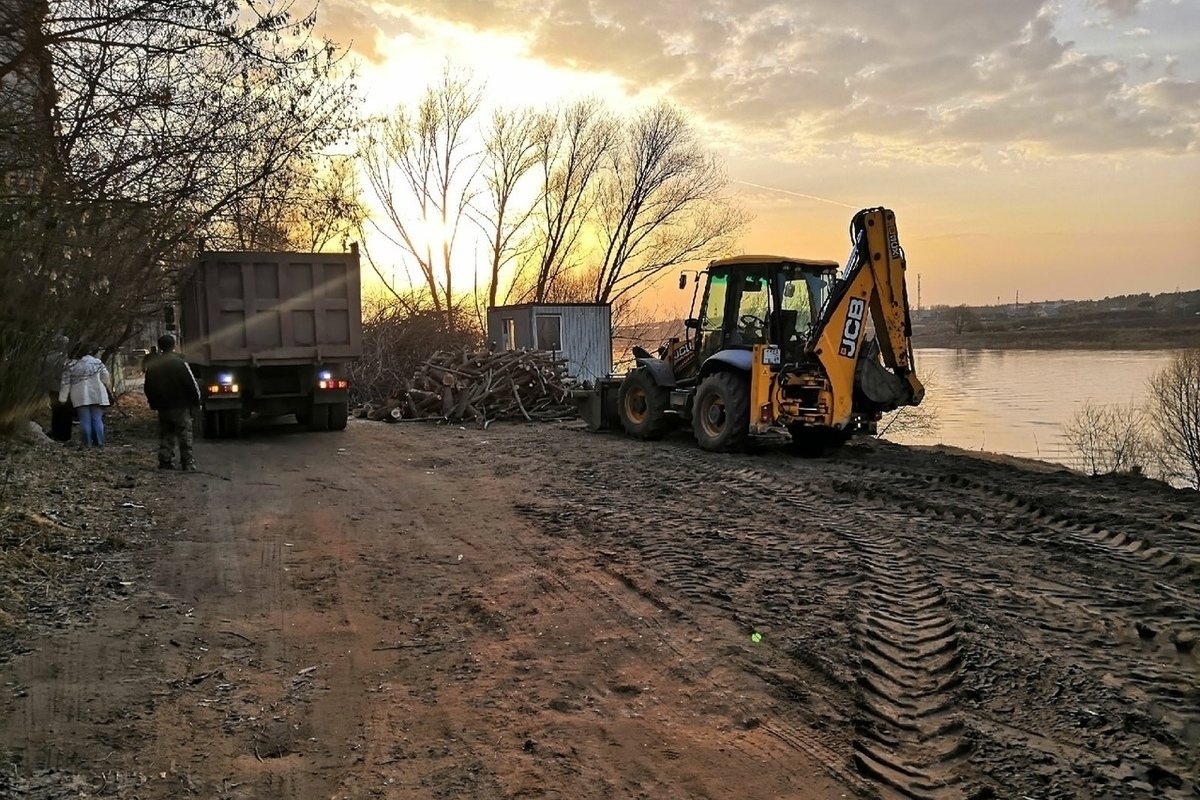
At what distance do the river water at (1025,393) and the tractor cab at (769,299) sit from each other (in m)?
9.22

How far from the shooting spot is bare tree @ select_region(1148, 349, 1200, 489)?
18219mm

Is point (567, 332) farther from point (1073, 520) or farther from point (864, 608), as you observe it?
point (864, 608)

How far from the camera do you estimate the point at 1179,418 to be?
18953 mm

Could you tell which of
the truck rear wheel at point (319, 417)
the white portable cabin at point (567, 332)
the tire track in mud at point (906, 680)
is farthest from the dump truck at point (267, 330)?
the tire track in mud at point (906, 680)

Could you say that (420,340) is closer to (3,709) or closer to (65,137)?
(65,137)

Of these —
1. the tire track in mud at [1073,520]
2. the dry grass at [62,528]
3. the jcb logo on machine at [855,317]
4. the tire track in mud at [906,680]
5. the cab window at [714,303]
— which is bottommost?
the tire track in mud at [906,680]

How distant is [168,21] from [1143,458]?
20461 mm

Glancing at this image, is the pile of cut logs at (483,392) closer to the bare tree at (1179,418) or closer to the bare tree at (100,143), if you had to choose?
the bare tree at (100,143)

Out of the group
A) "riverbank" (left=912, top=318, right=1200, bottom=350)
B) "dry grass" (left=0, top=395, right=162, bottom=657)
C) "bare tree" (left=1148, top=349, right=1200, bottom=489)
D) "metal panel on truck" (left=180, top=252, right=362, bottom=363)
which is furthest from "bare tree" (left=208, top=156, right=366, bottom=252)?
"riverbank" (left=912, top=318, right=1200, bottom=350)

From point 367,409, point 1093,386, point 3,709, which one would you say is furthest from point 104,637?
point 1093,386

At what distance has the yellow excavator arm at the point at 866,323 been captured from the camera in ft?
31.9

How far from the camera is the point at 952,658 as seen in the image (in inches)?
159

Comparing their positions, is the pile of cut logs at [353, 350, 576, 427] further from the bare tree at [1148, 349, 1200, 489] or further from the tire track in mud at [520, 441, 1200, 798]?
the bare tree at [1148, 349, 1200, 489]

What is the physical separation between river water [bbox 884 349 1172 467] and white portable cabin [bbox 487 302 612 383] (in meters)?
9.02
